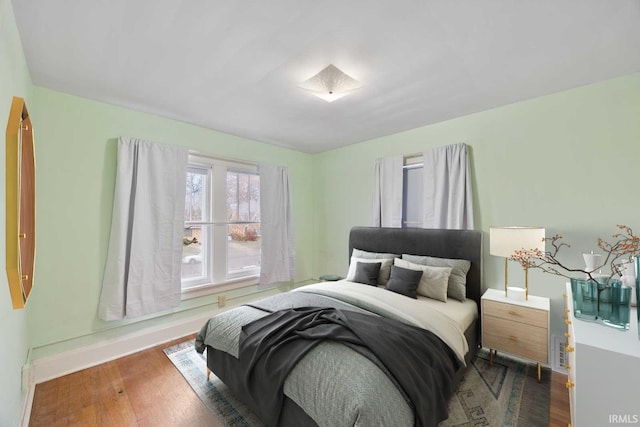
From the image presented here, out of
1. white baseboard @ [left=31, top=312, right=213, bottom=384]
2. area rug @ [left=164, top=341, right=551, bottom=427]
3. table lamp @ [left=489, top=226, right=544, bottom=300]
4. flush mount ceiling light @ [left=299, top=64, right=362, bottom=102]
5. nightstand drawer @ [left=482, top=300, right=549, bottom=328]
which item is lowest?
area rug @ [left=164, top=341, right=551, bottom=427]

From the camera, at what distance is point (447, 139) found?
10.0 feet

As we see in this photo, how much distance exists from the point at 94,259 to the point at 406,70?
321 centimetres

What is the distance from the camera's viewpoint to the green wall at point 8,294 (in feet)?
4.14

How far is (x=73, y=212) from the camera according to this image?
244cm

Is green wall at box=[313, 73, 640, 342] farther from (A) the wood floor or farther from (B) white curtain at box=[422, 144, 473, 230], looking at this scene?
(A) the wood floor

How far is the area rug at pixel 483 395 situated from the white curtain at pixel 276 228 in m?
1.50

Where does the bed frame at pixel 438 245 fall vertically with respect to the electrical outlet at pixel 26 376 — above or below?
above

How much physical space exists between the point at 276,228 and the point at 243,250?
1.84 feet

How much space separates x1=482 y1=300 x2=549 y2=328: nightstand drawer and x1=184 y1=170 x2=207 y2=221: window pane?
127 inches

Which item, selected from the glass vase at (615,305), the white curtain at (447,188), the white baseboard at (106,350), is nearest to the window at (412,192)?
the white curtain at (447,188)

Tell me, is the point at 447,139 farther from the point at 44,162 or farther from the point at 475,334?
the point at 44,162

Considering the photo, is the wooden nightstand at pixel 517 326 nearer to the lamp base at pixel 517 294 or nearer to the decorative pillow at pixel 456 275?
the lamp base at pixel 517 294

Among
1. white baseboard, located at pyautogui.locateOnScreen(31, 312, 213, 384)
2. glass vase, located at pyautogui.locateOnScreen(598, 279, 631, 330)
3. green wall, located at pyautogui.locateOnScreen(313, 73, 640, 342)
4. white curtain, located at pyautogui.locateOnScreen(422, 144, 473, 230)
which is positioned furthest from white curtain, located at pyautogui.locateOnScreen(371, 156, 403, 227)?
white baseboard, located at pyautogui.locateOnScreen(31, 312, 213, 384)

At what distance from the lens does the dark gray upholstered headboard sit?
9.11 ft
